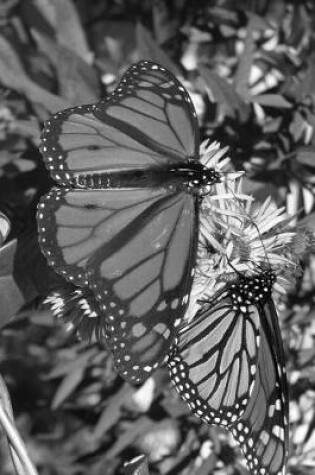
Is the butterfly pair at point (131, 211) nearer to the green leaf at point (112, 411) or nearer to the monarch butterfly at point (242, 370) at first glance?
the monarch butterfly at point (242, 370)

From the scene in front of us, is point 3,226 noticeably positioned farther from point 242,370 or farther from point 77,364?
point 77,364

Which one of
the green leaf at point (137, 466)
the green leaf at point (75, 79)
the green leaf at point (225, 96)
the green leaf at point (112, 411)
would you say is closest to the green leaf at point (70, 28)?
the green leaf at point (75, 79)

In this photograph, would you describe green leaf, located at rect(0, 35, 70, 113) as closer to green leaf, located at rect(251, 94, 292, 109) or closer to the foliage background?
the foliage background

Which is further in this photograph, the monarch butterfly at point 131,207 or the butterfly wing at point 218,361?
the butterfly wing at point 218,361

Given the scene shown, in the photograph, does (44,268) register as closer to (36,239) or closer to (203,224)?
(36,239)

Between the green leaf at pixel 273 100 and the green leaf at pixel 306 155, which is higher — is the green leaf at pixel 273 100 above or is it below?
above

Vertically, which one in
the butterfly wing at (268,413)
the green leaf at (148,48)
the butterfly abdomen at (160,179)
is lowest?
the butterfly wing at (268,413)

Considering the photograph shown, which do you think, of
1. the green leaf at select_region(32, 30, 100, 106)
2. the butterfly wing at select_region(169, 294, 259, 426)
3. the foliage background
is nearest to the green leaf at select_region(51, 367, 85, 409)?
the foliage background
